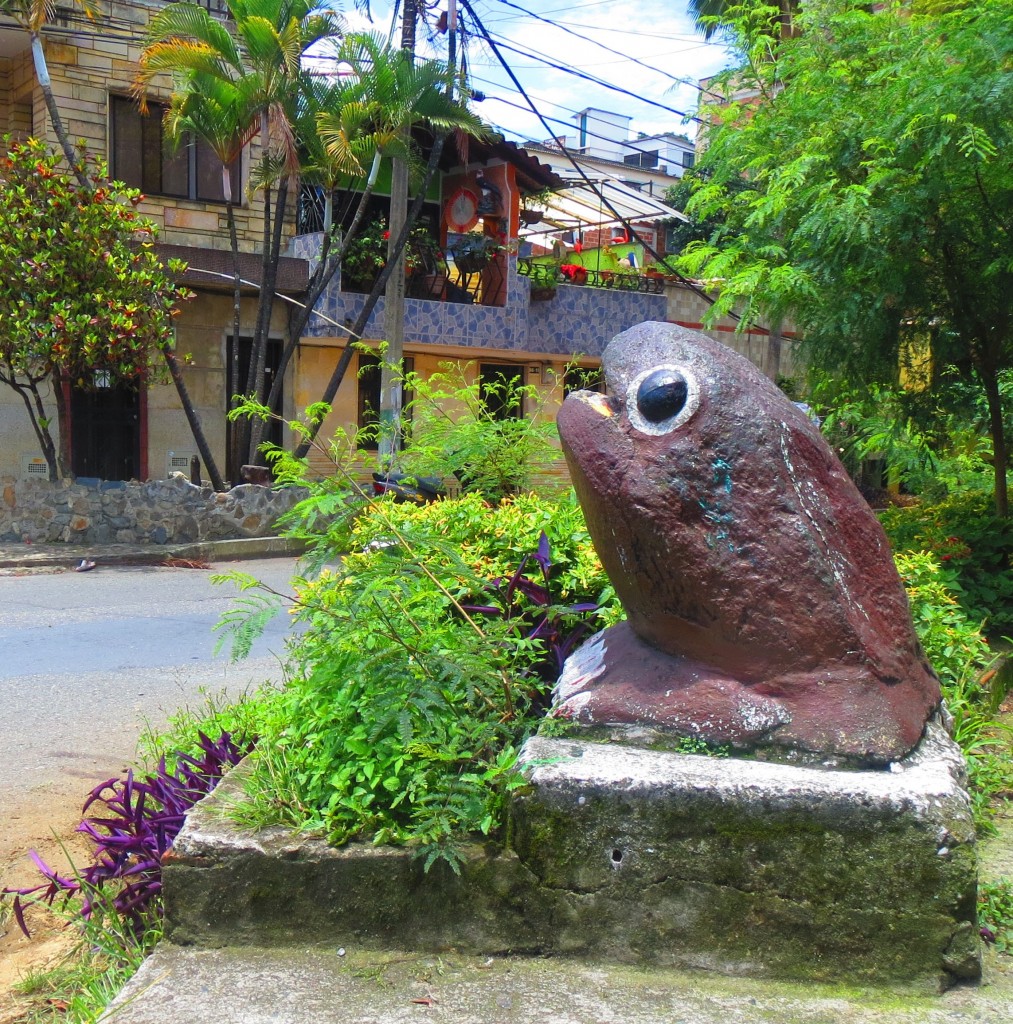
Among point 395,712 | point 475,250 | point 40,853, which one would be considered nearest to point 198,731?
point 40,853

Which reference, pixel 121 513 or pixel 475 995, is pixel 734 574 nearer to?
pixel 475 995

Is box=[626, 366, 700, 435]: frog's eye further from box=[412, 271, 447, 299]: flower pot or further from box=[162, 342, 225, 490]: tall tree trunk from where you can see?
box=[412, 271, 447, 299]: flower pot

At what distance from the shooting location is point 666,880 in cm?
286

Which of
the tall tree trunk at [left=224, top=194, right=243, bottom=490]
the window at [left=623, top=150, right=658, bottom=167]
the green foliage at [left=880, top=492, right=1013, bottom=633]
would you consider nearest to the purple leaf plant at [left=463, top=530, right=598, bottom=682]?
the green foliage at [left=880, top=492, right=1013, bottom=633]

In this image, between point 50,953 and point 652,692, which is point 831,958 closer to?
point 652,692

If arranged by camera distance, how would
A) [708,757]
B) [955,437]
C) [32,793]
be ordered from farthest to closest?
1. [955,437]
2. [32,793]
3. [708,757]

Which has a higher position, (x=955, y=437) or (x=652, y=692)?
(x=955, y=437)

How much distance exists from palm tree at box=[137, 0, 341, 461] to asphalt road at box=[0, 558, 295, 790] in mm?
5348

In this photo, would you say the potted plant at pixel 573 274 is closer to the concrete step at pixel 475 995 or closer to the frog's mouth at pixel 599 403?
the frog's mouth at pixel 599 403

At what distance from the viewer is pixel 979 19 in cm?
622

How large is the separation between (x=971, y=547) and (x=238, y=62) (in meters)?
9.92

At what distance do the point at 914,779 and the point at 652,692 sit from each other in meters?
0.74

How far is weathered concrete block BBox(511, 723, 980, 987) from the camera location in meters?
2.76

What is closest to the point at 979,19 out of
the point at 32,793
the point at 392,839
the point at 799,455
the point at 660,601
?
the point at 799,455
